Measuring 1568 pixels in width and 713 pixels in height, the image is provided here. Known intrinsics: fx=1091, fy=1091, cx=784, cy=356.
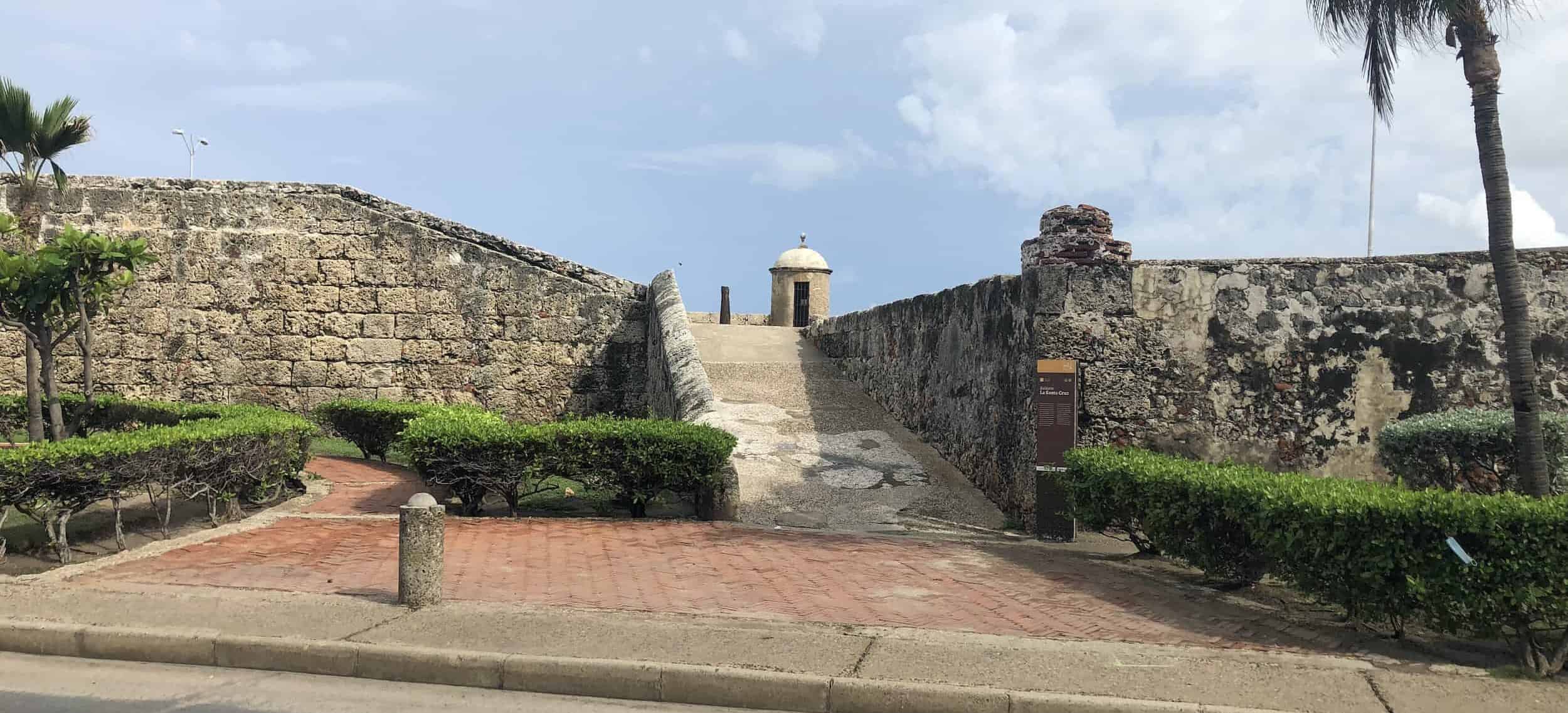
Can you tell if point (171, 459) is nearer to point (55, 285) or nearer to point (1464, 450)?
point (55, 285)

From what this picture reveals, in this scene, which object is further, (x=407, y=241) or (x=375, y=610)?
(x=407, y=241)

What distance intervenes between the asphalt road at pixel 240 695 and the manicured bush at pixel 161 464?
2.13m

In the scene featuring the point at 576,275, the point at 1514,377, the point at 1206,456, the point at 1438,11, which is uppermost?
the point at 1438,11

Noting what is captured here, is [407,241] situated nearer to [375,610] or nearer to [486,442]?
[486,442]

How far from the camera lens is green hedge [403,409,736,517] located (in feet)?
29.6

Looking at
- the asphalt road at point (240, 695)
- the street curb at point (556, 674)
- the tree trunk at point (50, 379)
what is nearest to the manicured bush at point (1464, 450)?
the street curb at point (556, 674)

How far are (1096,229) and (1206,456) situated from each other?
98.9 inches

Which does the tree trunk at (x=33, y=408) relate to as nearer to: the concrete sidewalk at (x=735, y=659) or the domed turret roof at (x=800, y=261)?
the concrete sidewalk at (x=735, y=659)

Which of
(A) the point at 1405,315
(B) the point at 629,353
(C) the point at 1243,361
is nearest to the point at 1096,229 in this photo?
(C) the point at 1243,361

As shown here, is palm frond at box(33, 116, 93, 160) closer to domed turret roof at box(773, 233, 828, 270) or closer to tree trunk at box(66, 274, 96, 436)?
tree trunk at box(66, 274, 96, 436)

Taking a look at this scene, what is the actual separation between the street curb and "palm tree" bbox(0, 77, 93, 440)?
33.0 feet

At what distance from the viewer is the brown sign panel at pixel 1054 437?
29.3 feet

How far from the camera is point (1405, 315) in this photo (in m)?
9.38

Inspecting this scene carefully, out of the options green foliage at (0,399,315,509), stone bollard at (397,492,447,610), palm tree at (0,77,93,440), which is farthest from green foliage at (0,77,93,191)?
stone bollard at (397,492,447,610)
